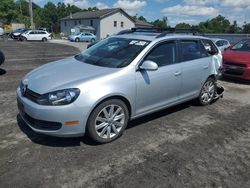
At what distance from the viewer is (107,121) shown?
411cm

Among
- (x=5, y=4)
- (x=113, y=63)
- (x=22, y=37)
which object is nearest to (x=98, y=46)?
(x=113, y=63)

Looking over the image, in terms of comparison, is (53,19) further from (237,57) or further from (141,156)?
(141,156)

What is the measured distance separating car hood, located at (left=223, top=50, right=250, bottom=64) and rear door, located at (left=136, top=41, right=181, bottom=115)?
14.3 ft

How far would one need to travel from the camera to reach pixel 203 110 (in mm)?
5984

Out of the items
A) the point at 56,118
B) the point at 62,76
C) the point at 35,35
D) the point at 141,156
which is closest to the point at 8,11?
the point at 35,35

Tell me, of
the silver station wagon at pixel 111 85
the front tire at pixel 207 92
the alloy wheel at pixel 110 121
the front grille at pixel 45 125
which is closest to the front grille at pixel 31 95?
the silver station wagon at pixel 111 85

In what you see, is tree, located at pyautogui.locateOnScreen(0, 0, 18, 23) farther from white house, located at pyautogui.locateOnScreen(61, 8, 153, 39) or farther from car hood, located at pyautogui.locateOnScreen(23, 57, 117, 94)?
car hood, located at pyautogui.locateOnScreen(23, 57, 117, 94)

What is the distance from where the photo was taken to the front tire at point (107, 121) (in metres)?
3.91

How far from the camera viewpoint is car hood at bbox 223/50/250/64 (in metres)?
8.54

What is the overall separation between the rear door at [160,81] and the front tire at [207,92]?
1061 millimetres

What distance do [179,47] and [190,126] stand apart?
4.99 feet

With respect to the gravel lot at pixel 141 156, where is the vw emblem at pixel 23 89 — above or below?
above

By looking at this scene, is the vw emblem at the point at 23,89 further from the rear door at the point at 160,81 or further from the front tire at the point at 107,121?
the rear door at the point at 160,81

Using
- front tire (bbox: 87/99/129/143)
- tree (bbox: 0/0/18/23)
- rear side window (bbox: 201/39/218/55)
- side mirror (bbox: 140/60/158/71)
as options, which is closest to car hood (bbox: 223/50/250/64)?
rear side window (bbox: 201/39/218/55)
